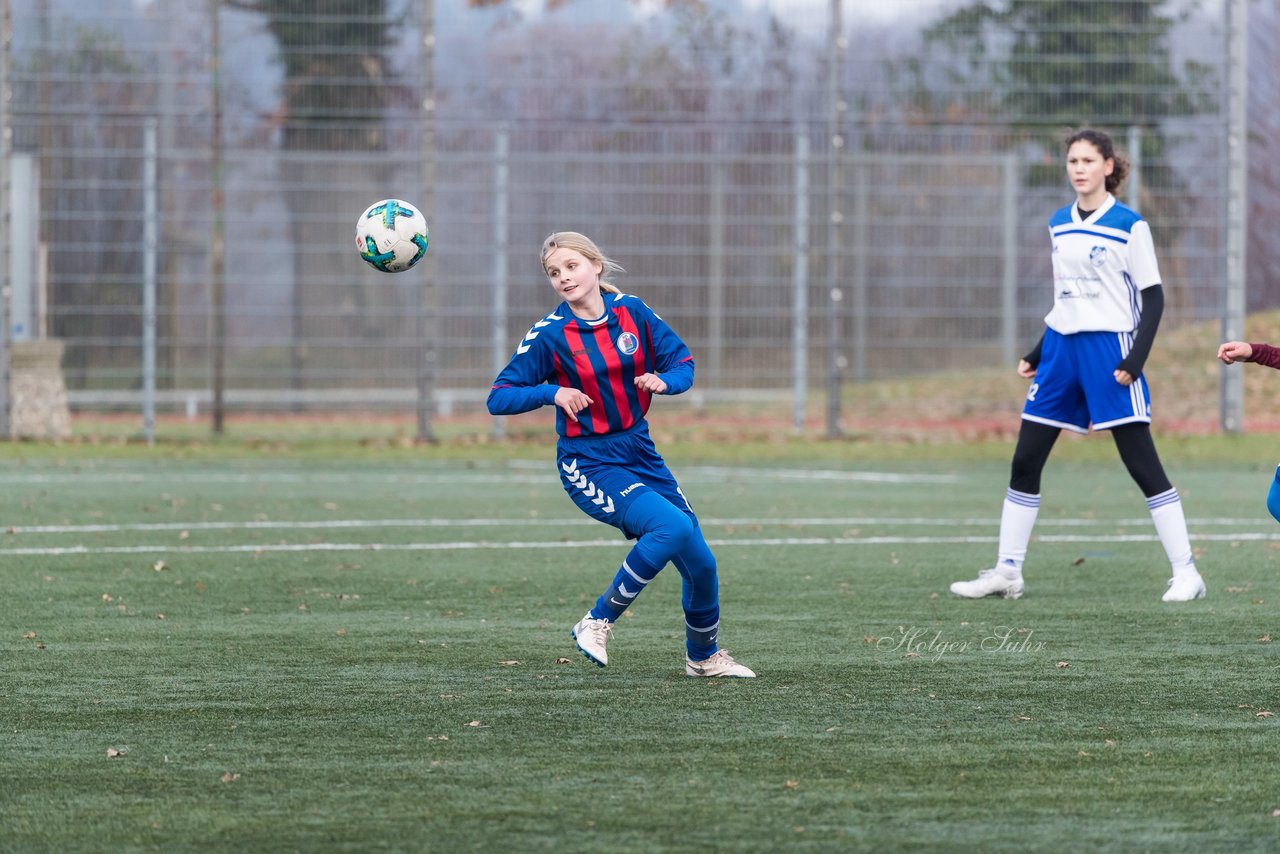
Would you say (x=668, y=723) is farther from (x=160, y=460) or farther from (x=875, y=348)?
(x=875, y=348)

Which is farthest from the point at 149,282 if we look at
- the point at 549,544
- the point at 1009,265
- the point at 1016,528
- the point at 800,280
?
the point at 1016,528

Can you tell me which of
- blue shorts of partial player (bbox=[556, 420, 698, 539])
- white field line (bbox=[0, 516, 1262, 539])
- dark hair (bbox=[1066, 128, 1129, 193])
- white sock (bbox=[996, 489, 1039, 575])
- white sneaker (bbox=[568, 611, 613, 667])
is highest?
dark hair (bbox=[1066, 128, 1129, 193])

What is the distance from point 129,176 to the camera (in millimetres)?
17922

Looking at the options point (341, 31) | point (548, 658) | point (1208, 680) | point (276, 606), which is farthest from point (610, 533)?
point (341, 31)

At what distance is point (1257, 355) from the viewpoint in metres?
6.32

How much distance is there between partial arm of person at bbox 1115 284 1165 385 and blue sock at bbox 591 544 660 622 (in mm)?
2780

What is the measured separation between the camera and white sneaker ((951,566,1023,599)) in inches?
311

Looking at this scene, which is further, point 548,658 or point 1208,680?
point 548,658

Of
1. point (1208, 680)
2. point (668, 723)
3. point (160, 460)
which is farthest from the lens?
point (160, 460)

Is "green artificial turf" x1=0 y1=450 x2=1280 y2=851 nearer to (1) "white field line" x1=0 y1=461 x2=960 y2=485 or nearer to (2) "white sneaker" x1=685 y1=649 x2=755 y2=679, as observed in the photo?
(2) "white sneaker" x1=685 y1=649 x2=755 y2=679

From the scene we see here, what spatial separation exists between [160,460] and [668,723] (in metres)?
11.8

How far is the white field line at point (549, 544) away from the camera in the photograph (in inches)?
371

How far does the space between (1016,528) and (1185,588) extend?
74 centimetres

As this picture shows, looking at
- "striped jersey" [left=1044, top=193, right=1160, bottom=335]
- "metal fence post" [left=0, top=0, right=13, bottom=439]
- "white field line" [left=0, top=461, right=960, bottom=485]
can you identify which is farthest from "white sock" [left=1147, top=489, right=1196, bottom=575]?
"metal fence post" [left=0, top=0, right=13, bottom=439]
